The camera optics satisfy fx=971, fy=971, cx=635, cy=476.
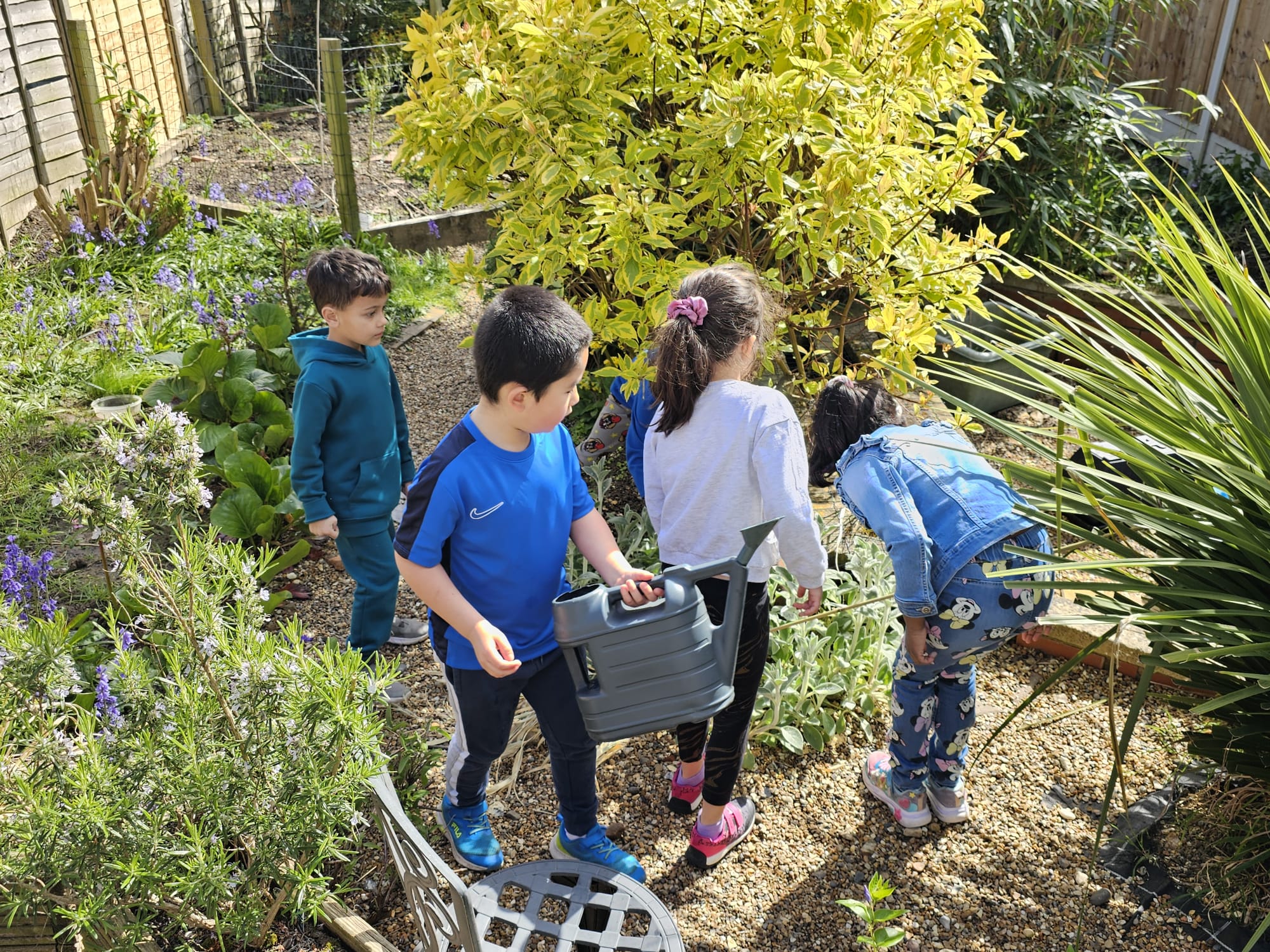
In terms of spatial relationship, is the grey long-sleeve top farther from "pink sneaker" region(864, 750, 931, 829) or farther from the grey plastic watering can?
"pink sneaker" region(864, 750, 931, 829)

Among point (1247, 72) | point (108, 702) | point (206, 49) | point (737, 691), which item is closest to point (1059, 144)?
point (1247, 72)

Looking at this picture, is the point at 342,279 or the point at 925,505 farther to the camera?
the point at 342,279

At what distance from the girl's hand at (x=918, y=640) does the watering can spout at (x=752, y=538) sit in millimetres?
603

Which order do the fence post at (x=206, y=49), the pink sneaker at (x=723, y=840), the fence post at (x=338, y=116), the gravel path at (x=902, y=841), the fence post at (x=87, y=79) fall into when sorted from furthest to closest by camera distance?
the fence post at (x=206, y=49) → the fence post at (x=87, y=79) → the fence post at (x=338, y=116) → the pink sneaker at (x=723, y=840) → the gravel path at (x=902, y=841)

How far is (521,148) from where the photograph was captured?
2.91m

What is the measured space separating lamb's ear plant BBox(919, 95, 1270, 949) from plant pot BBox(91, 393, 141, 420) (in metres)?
3.43

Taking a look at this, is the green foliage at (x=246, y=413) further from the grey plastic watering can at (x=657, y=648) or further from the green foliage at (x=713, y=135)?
the grey plastic watering can at (x=657, y=648)

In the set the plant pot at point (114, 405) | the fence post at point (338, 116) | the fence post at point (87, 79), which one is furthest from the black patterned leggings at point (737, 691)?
the fence post at point (87, 79)

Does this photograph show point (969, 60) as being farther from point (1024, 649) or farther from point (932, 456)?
point (1024, 649)

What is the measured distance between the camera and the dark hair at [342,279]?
2.73 meters

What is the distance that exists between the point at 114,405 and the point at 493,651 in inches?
120

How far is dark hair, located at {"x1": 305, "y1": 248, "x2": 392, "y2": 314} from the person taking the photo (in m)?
2.73

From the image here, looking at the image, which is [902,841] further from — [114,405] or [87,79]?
[87,79]

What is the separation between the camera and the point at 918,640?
2277 mm
